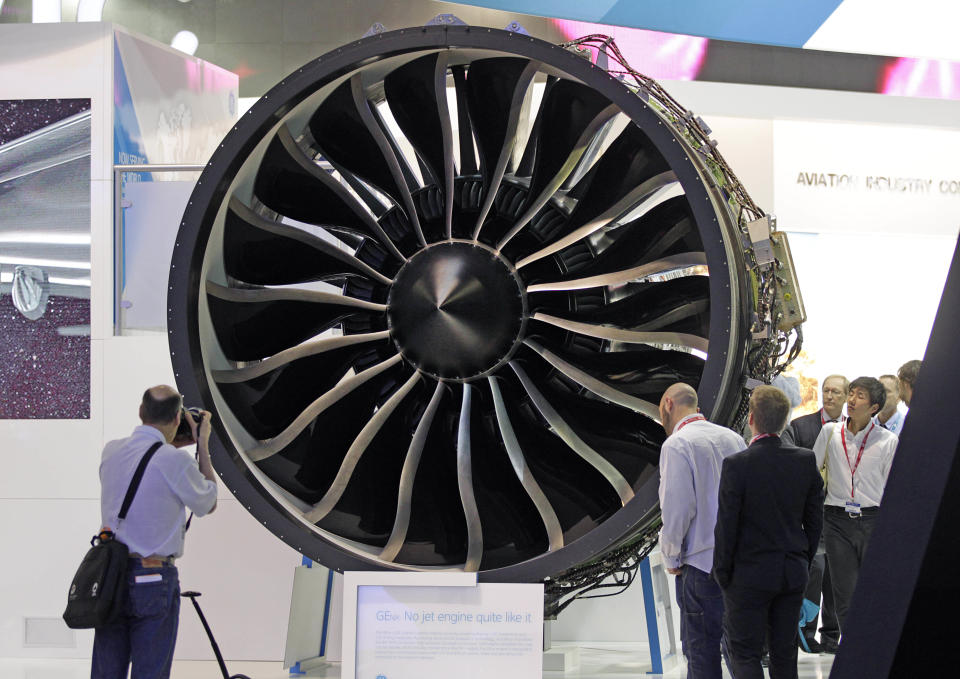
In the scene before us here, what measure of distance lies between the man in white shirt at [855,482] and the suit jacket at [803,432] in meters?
0.21

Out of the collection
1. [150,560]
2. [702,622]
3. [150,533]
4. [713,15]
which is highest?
[713,15]

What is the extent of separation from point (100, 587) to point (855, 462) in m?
4.07

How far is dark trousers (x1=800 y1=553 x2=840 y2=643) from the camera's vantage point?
248 inches

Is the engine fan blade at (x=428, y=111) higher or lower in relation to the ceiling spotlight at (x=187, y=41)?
lower

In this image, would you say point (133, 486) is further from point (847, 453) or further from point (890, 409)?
point (890, 409)

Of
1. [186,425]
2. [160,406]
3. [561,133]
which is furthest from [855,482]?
[160,406]

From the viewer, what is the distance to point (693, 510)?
4328 millimetres

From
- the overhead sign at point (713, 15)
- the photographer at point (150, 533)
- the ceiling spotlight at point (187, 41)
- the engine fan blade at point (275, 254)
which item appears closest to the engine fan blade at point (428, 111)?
the engine fan blade at point (275, 254)

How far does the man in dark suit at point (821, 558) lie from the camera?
6293 millimetres

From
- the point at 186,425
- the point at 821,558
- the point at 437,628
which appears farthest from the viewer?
the point at 821,558

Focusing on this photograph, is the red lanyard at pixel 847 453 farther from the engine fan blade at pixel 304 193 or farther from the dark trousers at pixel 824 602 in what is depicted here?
the engine fan blade at pixel 304 193

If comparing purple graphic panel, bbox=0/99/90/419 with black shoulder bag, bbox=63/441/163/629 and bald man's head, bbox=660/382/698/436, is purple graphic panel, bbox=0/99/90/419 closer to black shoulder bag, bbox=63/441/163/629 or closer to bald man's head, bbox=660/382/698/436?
black shoulder bag, bbox=63/441/163/629

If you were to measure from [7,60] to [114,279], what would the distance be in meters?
1.45

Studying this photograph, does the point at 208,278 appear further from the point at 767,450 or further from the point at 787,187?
Answer: the point at 787,187
